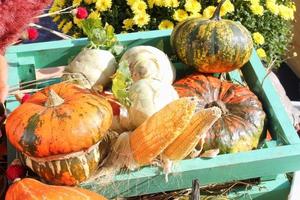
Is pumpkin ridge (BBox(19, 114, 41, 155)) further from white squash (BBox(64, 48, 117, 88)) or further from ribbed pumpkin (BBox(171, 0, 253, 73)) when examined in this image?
ribbed pumpkin (BBox(171, 0, 253, 73))

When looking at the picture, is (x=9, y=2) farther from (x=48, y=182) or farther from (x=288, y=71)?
(x=288, y=71)

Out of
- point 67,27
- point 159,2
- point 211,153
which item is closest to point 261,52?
point 159,2

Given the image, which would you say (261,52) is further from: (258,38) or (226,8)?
(226,8)

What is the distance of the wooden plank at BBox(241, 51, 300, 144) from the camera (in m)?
1.55

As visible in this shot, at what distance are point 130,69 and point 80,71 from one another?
0.15 m

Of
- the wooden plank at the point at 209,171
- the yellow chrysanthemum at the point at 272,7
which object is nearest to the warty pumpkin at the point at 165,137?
the wooden plank at the point at 209,171

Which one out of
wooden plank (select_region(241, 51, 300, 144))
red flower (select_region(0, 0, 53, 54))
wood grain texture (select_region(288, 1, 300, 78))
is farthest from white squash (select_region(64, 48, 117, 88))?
wood grain texture (select_region(288, 1, 300, 78))

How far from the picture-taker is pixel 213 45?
5.47 feet

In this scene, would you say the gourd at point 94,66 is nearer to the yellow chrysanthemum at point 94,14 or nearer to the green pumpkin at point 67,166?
the green pumpkin at point 67,166

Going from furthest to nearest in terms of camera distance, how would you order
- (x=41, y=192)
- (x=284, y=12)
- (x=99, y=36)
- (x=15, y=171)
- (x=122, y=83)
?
(x=284, y=12) < (x=99, y=36) < (x=122, y=83) < (x=15, y=171) < (x=41, y=192)

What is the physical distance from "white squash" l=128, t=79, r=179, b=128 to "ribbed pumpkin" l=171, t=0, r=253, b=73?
0.78 feet

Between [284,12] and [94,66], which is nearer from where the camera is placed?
[94,66]

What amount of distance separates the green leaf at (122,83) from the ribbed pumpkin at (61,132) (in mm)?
121

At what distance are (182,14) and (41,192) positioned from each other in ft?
4.42
